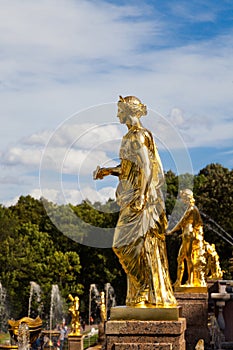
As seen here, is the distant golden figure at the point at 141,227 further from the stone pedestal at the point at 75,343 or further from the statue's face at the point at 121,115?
the stone pedestal at the point at 75,343

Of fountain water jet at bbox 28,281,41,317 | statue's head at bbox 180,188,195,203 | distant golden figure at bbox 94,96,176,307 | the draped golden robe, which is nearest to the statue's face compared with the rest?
distant golden figure at bbox 94,96,176,307

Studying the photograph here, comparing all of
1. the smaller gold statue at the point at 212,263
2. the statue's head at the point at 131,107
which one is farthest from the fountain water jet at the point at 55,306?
the statue's head at the point at 131,107

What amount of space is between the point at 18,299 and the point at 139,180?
131 ft

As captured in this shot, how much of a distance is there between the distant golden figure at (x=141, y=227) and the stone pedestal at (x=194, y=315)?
5.74 m

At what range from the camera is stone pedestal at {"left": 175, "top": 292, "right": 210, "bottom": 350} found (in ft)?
54.2

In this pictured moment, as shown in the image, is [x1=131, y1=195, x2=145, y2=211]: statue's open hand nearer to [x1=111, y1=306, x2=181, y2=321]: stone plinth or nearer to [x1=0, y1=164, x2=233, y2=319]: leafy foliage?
[x1=111, y1=306, x2=181, y2=321]: stone plinth

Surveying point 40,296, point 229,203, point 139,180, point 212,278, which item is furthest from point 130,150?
point 40,296

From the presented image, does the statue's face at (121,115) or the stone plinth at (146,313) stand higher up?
the statue's face at (121,115)

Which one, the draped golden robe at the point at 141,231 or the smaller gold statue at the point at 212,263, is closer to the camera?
the draped golden robe at the point at 141,231

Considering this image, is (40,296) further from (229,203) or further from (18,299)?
(229,203)

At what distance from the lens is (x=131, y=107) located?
11141 millimetres

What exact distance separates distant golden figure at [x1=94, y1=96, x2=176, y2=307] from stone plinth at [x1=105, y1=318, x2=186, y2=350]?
35 centimetres

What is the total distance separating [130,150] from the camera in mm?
10914

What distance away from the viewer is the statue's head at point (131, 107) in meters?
11.1
